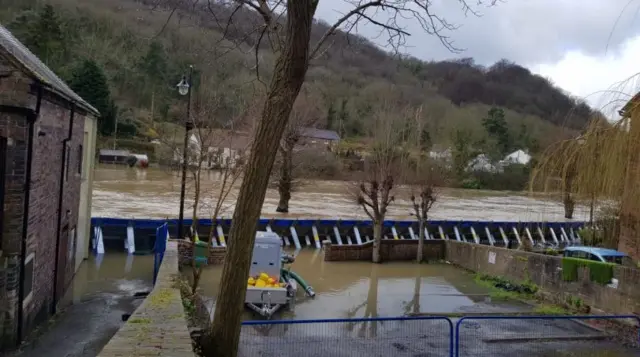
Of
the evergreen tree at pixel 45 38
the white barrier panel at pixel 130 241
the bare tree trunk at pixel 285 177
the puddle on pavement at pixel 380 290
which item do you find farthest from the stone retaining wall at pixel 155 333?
the evergreen tree at pixel 45 38

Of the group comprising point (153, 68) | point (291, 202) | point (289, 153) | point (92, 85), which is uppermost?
point (153, 68)

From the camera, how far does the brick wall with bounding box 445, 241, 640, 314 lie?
13.9 metres

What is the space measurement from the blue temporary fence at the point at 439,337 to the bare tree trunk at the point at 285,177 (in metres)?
20.7

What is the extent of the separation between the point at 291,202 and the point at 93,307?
29683 mm

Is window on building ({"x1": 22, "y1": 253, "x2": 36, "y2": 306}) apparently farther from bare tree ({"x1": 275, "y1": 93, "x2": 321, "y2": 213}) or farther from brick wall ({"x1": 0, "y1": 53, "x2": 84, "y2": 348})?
bare tree ({"x1": 275, "y1": 93, "x2": 321, "y2": 213})

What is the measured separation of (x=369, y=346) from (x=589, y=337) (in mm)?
5651

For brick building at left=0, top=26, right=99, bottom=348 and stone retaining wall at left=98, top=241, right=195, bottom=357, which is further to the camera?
brick building at left=0, top=26, right=99, bottom=348

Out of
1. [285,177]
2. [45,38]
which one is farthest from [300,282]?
[45,38]

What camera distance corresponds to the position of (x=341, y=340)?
33.4ft

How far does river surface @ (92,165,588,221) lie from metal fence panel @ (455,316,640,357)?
12.4 metres

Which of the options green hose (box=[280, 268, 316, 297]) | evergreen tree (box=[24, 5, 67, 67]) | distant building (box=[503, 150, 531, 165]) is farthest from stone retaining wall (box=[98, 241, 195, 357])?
distant building (box=[503, 150, 531, 165])

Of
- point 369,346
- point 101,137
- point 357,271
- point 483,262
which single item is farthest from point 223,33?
point 101,137

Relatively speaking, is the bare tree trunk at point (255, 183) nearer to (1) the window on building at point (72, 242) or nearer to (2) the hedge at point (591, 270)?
(1) the window on building at point (72, 242)

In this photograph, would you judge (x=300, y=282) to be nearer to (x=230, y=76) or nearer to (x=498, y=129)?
(x=230, y=76)
